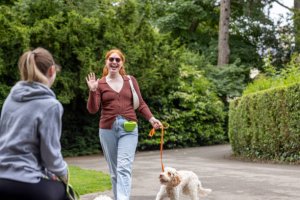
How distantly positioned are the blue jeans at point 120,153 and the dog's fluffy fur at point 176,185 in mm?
638

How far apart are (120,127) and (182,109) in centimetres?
1559

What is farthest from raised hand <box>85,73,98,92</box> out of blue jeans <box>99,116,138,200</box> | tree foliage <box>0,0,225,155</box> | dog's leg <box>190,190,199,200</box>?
tree foliage <box>0,0,225,155</box>

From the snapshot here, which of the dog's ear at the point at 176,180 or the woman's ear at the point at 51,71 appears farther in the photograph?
→ the dog's ear at the point at 176,180

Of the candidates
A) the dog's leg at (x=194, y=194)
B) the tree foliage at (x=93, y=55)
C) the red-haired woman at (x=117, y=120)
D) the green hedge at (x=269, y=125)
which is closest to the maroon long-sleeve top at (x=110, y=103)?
the red-haired woman at (x=117, y=120)

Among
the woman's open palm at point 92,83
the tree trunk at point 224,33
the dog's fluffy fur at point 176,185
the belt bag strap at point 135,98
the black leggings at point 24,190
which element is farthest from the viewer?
the tree trunk at point 224,33

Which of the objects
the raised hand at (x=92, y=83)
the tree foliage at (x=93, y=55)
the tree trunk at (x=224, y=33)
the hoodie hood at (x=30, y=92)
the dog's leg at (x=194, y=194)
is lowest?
the dog's leg at (x=194, y=194)

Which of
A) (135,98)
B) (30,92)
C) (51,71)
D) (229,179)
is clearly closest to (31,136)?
(30,92)

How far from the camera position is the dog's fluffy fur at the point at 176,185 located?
692 cm

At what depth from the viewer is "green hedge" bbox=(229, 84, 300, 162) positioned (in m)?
13.7

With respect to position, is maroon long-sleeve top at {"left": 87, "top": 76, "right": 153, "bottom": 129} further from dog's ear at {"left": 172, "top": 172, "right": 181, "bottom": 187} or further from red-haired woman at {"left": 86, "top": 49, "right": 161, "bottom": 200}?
dog's ear at {"left": 172, "top": 172, "right": 181, "bottom": 187}

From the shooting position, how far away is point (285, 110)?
13.9 meters

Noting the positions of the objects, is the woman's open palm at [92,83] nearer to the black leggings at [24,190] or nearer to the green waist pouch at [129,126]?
the green waist pouch at [129,126]

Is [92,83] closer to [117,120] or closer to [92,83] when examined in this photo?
[92,83]

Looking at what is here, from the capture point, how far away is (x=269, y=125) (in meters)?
14.8
